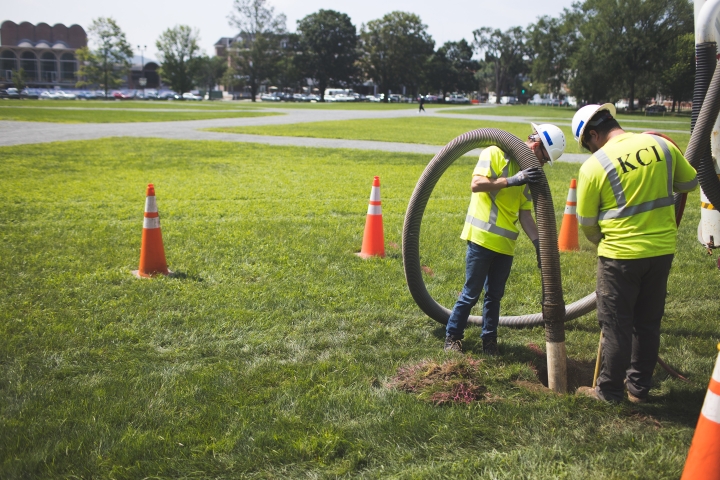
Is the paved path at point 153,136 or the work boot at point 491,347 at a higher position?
the paved path at point 153,136

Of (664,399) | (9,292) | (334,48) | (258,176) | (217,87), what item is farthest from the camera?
(217,87)

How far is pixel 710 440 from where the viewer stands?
275cm

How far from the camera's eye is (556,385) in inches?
163

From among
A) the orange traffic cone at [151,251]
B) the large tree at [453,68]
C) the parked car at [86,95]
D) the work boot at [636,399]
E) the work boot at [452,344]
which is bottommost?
the work boot at [636,399]

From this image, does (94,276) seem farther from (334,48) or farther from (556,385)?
(334,48)

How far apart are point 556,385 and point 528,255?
12.5 feet

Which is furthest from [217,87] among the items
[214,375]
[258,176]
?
[214,375]

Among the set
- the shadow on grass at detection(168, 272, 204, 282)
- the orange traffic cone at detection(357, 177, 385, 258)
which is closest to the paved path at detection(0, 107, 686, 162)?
the orange traffic cone at detection(357, 177, 385, 258)

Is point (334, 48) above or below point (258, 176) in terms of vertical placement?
above

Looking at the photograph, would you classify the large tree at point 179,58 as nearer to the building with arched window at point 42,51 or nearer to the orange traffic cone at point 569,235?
the building with arched window at point 42,51

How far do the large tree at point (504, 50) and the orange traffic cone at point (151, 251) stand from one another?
12465 centimetres

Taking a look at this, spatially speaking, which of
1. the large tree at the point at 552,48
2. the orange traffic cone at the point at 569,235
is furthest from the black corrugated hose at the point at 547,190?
the large tree at the point at 552,48

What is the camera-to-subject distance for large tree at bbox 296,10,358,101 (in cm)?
10594

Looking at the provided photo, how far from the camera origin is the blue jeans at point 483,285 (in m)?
4.54
